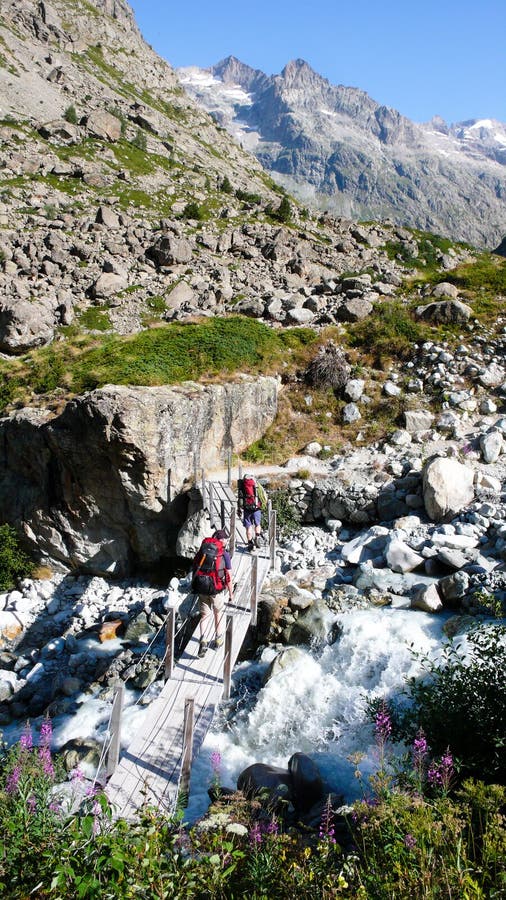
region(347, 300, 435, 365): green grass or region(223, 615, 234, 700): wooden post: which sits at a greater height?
region(347, 300, 435, 365): green grass

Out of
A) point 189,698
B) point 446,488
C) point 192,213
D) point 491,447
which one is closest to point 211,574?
point 189,698

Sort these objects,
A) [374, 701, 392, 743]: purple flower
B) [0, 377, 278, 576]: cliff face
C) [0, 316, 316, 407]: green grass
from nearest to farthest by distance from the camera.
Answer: [374, 701, 392, 743]: purple flower → [0, 377, 278, 576]: cliff face → [0, 316, 316, 407]: green grass

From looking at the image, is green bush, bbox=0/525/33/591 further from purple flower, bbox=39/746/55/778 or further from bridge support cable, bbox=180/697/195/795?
purple flower, bbox=39/746/55/778

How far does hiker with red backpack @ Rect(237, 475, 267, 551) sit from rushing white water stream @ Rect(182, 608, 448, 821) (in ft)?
10.5

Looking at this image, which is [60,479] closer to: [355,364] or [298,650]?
[298,650]

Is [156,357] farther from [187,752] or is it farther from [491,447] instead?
[187,752]

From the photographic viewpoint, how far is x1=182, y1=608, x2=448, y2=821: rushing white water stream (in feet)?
26.9

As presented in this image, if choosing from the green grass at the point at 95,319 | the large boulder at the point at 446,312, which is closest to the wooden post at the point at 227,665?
the large boulder at the point at 446,312

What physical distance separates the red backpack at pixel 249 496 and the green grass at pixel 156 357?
6.08 m

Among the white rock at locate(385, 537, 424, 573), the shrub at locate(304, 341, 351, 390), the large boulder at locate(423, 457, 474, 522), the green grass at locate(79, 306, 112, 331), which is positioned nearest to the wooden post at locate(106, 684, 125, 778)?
the white rock at locate(385, 537, 424, 573)

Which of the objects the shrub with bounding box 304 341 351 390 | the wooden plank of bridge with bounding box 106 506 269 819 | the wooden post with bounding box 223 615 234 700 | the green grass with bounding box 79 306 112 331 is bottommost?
the wooden plank of bridge with bounding box 106 506 269 819

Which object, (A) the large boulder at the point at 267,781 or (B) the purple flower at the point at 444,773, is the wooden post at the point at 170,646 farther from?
(B) the purple flower at the point at 444,773

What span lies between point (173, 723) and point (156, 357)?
1353 cm

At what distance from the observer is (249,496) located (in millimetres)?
12766
